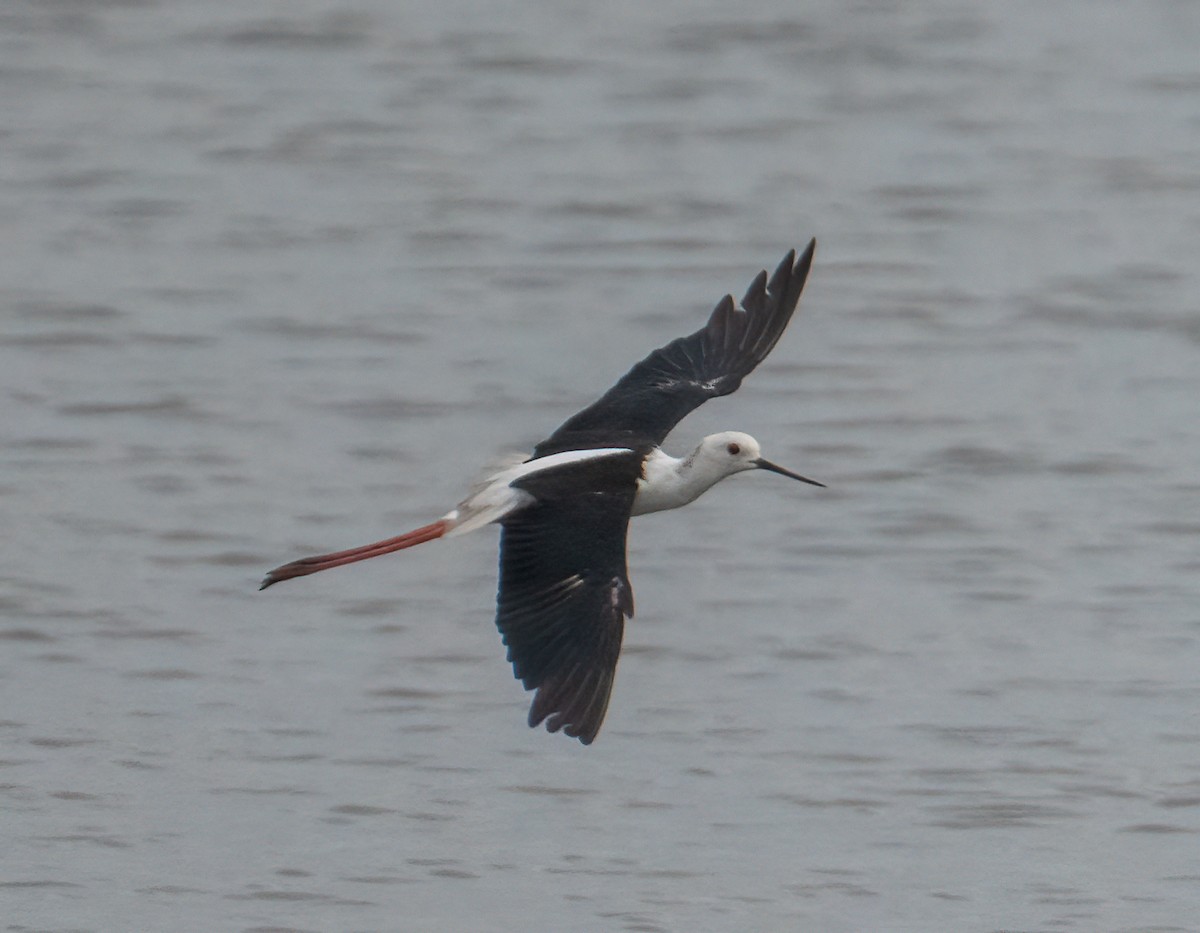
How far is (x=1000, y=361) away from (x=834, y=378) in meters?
0.70

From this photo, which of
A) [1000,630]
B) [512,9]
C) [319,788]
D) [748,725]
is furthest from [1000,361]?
[512,9]

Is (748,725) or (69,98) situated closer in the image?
(748,725)

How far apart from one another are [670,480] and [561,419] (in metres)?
2.39

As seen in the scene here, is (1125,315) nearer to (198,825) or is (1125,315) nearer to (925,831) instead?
(925,831)

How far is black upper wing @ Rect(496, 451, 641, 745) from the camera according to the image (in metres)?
6.45

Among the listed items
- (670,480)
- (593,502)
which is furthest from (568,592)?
(670,480)

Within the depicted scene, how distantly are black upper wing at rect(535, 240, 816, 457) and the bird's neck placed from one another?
0.50ft

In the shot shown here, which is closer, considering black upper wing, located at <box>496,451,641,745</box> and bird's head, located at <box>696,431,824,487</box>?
black upper wing, located at <box>496,451,641,745</box>

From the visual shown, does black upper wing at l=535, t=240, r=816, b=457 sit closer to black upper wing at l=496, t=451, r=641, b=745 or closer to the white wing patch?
the white wing patch

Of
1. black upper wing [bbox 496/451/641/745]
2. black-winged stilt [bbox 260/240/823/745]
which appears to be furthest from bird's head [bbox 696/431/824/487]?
black upper wing [bbox 496/451/641/745]

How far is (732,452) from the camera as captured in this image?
7504mm

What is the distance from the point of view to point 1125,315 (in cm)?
1116

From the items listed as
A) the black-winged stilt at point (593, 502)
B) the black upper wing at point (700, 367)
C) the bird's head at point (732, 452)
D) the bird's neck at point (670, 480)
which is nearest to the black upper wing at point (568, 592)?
the black-winged stilt at point (593, 502)

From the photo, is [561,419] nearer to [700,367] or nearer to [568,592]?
[700,367]
